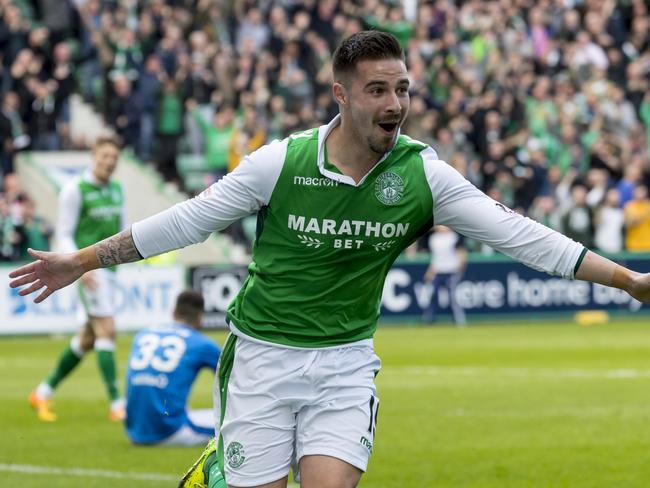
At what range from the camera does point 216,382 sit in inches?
261

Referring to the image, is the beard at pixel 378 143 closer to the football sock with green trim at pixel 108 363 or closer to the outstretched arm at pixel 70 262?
the outstretched arm at pixel 70 262

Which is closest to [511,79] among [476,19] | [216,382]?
[476,19]

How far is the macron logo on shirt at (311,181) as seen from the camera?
20.0ft

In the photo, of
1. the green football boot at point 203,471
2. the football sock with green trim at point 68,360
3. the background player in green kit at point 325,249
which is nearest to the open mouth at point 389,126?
the background player in green kit at point 325,249

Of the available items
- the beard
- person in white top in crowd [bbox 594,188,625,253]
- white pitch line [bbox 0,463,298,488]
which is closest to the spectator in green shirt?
person in white top in crowd [bbox 594,188,625,253]

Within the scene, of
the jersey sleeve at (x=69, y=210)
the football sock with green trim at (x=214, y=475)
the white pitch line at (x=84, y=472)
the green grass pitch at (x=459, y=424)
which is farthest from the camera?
the jersey sleeve at (x=69, y=210)

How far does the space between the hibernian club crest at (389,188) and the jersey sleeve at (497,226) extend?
0.46 feet

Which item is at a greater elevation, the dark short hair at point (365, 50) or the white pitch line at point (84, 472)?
the dark short hair at point (365, 50)

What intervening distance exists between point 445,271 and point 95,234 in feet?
48.7

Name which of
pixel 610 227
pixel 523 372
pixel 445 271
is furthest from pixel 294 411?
pixel 610 227

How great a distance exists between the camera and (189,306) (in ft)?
37.8

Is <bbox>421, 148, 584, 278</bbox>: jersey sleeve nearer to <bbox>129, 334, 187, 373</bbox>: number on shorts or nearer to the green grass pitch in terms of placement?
the green grass pitch

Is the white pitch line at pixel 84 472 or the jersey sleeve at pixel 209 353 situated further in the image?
the jersey sleeve at pixel 209 353

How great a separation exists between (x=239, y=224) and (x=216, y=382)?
2265 cm
